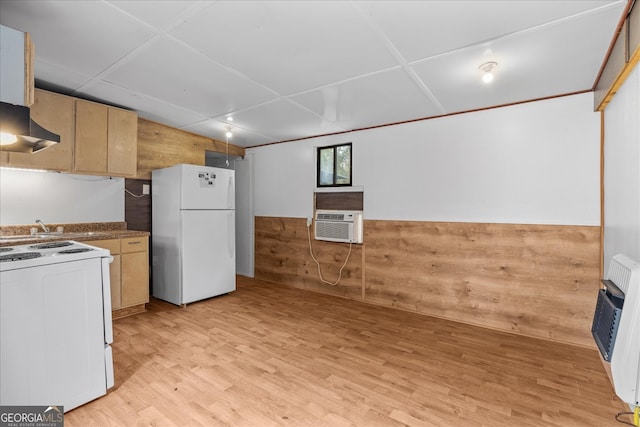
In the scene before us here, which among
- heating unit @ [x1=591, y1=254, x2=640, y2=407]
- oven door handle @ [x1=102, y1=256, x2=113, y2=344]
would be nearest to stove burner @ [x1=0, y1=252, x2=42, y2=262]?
oven door handle @ [x1=102, y1=256, x2=113, y2=344]

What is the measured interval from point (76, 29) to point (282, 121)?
6.93 feet

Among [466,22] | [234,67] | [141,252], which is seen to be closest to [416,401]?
[466,22]

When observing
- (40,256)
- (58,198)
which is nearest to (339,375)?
(40,256)

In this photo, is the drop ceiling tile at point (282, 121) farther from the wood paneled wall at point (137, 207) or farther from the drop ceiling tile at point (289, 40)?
the wood paneled wall at point (137, 207)

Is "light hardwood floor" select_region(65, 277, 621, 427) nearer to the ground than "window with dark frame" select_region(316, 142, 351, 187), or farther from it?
nearer to the ground

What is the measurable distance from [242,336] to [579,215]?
10.9 feet

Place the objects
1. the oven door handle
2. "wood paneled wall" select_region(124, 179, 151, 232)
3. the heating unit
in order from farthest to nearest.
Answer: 1. "wood paneled wall" select_region(124, 179, 151, 232)
2. the oven door handle
3. the heating unit

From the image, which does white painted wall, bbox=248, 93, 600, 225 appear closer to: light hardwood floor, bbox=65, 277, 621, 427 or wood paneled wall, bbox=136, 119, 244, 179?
light hardwood floor, bbox=65, 277, 621, 427

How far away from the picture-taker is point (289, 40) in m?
1.93

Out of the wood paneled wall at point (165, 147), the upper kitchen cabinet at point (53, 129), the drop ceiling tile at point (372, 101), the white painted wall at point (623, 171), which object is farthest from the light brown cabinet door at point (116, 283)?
the white painted wall at point (623, 171)

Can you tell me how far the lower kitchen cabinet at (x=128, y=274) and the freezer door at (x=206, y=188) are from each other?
2.25 ft

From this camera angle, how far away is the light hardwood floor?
174cm

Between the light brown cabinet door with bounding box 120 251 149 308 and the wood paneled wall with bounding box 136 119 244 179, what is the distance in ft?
3.90

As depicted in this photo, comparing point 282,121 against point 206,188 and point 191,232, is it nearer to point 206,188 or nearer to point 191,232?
point 206,188
